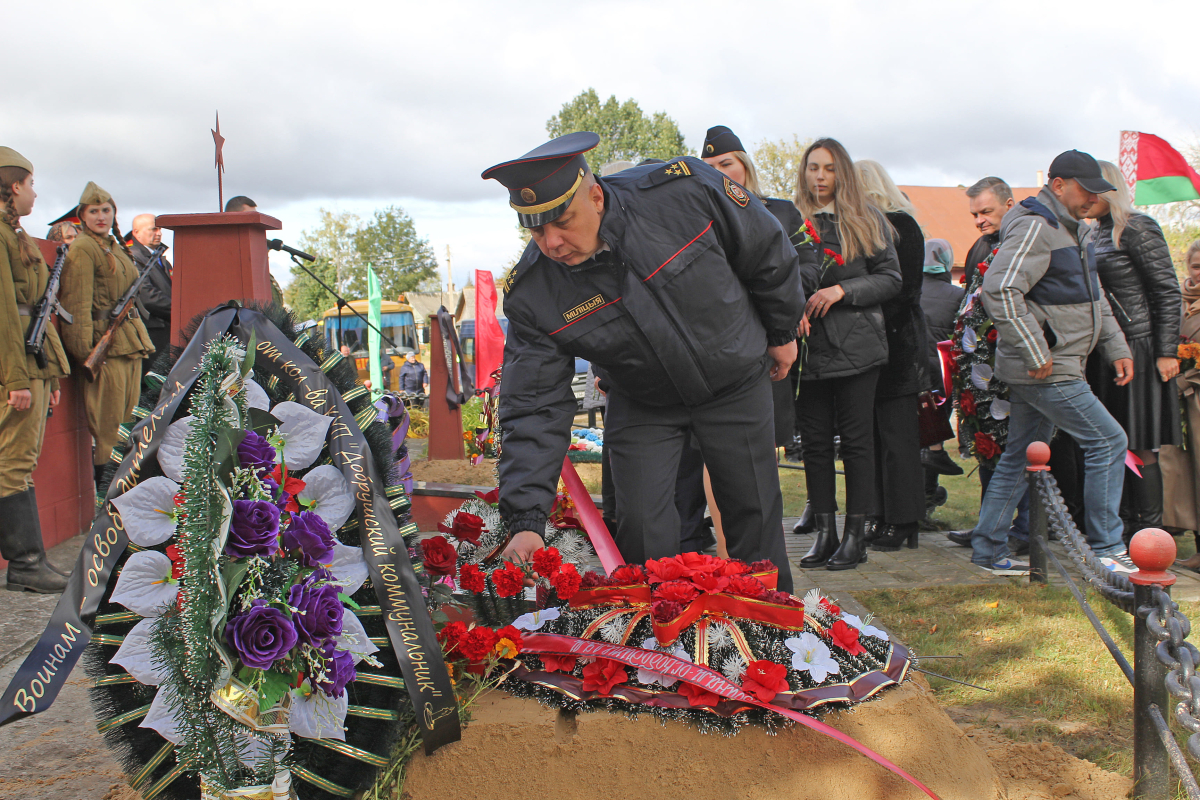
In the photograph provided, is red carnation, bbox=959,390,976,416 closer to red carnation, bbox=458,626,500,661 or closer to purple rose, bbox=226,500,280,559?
red carnation, bbox=458,626,500,661

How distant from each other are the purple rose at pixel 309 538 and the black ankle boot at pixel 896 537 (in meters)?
4.12

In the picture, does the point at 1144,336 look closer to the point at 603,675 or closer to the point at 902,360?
the point at 902,360

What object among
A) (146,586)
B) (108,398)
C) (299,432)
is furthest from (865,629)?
(108,398)

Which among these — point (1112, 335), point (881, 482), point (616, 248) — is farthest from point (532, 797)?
point (1112, 335)

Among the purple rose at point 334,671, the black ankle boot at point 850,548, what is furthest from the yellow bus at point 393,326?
the purple rose at point 334,671

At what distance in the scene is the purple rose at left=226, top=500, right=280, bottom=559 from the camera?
5.88ft

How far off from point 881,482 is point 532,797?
12.0 feet

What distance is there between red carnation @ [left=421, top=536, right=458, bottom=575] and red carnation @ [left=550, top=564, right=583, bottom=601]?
14.5 inches

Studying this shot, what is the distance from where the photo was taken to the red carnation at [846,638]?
2.50m

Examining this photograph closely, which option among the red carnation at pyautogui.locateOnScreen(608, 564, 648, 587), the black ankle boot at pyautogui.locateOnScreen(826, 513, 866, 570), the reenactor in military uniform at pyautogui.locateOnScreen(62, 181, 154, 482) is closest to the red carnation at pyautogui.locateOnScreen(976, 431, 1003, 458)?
the black ankle boot at pyautogui.locateOnScreen(826, 513, 866, 570)

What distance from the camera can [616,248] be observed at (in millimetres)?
2709

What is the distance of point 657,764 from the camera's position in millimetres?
2268

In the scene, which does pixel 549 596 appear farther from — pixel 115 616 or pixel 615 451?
pixel 115 616

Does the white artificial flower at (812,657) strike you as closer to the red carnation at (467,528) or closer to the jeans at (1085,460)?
the red carnation at (467,528)
